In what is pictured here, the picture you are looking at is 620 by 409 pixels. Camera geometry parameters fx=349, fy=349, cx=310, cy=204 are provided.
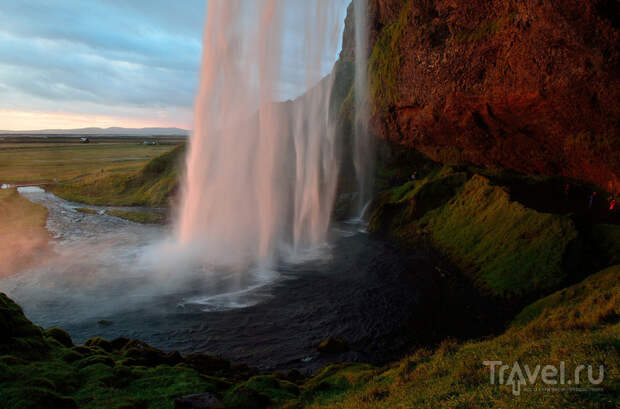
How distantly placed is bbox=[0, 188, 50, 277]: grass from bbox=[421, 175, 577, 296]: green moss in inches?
1191

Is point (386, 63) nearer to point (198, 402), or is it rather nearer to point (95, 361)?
point (95, 361)

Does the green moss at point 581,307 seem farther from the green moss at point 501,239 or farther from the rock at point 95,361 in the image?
the rock at point 95,361

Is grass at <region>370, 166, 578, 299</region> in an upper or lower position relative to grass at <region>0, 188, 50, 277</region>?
upper

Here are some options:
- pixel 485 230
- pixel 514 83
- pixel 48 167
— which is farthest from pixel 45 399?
pixel 48 167

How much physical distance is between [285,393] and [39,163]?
9557 centimetres

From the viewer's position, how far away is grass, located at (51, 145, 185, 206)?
4859 centimetres

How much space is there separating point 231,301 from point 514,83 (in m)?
26.7

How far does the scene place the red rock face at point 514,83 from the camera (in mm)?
22156

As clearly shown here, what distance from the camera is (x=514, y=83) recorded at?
90.3 feet

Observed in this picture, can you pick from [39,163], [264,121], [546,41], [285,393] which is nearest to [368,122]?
[264,121]

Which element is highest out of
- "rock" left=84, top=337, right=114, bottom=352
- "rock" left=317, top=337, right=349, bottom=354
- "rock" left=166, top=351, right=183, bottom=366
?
"rock" left=84, top=337, right=114, bottom=352

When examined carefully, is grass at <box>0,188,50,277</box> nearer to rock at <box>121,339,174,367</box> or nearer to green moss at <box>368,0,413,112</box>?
rock at <box>121,339,174,367</box>

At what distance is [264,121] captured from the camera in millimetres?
29719

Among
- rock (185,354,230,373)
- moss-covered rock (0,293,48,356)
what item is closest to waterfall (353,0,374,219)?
rock (185,354,230,373)
